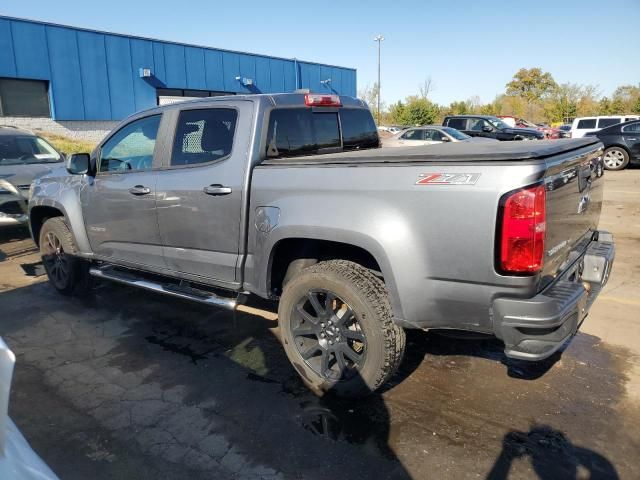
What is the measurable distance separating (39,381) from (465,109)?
51406 millimetres

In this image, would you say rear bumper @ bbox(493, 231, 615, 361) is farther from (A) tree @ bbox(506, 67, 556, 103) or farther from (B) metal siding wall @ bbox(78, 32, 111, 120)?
(A) tree @ bbox(506, 67, 556, 103)

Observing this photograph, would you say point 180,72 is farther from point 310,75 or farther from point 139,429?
point 139,429

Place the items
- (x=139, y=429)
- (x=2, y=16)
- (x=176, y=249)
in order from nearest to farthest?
(x=139, y=429) < (x=176, y=249) < (x=2, y=16)

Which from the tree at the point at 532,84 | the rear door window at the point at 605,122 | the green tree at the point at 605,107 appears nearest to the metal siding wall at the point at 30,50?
the rear door window at the point at 605,122

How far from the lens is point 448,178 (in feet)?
8.26

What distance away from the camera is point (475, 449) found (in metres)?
2.71

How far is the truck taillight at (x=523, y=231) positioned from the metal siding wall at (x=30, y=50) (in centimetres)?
2480

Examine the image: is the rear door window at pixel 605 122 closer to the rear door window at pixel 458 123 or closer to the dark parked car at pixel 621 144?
the rear door window at pixel 458 123

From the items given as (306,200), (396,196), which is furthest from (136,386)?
(396,196)

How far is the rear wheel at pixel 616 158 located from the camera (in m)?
15.2

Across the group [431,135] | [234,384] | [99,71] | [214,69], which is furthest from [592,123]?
[99,71]

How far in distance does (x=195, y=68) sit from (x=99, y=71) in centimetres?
548

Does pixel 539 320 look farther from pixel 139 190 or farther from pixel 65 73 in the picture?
pixel 65 73

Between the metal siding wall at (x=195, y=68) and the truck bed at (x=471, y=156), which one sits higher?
the metal siding wall at (x=195, y=68)
